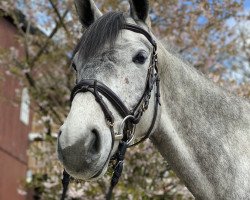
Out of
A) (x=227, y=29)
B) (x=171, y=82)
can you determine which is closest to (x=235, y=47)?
(x=227, y=29)

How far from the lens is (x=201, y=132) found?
13.0 feet

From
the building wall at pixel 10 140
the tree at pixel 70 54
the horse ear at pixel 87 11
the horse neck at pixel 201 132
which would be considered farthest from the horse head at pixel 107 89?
the building wall at pixel 10 140

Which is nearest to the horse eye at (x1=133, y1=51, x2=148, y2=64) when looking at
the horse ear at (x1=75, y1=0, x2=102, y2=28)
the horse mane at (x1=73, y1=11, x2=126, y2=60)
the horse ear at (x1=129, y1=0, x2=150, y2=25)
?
the horse mane at (x1=73, y1=11, x2=126, y2=60)

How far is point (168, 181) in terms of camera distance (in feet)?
31.4

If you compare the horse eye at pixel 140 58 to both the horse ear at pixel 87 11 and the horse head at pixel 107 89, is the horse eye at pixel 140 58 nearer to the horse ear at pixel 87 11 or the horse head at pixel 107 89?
the horse head at pixel 107 89

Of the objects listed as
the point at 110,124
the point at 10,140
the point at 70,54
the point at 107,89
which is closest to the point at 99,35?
the point at 107,89

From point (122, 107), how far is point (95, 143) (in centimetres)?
34

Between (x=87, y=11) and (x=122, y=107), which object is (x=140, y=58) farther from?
(x=87, y=11)

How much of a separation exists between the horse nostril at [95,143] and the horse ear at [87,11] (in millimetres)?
1111

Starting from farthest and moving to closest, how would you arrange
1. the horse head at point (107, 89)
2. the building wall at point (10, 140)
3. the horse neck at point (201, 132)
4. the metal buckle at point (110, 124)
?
the building wall at point (10, 140)
the horse neck at point (201, 132)
the metal buckle at point (110, 124)
the horse head at point (107, 89)

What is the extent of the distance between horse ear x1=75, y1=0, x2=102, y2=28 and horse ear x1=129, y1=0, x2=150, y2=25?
0.87 ft

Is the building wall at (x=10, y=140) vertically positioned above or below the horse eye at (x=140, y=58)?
below

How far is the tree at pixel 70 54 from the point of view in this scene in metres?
9.58

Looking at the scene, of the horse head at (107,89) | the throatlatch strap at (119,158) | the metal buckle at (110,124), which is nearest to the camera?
the horse head at (107,89)
